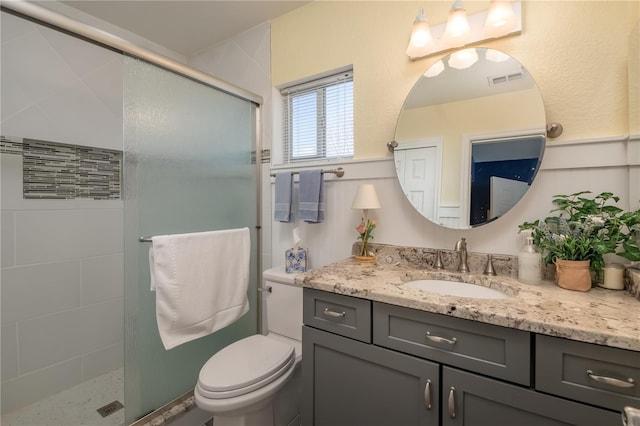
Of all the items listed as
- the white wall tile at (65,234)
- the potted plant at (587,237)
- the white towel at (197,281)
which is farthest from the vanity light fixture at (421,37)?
the white wall tile at (65,234)

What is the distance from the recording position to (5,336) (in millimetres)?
1511

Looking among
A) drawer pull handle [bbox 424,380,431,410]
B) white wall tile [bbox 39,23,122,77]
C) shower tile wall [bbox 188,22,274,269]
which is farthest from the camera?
shower tile wall [bbox 188,22,274,269]

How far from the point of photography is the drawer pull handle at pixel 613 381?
630mm

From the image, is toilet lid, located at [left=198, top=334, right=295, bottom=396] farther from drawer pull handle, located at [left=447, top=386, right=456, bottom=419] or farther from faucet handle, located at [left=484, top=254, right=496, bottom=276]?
faucet handle, located at [left=484, top=254, right=496, bottom=276]

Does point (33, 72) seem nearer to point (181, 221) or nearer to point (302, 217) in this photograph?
point (181, 221)

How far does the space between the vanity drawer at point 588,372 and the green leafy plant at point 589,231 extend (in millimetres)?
406

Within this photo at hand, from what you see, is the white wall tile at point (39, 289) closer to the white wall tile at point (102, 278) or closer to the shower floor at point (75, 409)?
the white wall tile at point (102, 278)

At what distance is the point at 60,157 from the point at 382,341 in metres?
2.02

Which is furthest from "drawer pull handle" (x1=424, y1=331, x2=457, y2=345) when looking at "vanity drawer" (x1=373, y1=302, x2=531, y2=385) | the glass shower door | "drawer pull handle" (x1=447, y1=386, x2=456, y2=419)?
the glass shower door

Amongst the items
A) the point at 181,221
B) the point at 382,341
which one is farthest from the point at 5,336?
the point at 382,341

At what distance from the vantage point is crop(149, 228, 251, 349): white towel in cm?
129

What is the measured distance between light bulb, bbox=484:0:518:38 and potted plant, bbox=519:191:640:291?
72 cm

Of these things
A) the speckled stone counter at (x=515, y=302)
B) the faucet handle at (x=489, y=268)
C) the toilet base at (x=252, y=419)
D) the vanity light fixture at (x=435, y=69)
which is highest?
the vanity light fixture at (x=435, y=69)

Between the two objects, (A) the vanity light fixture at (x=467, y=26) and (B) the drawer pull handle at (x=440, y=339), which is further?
(A) the vanity light fixture at (x=467, y=26)
